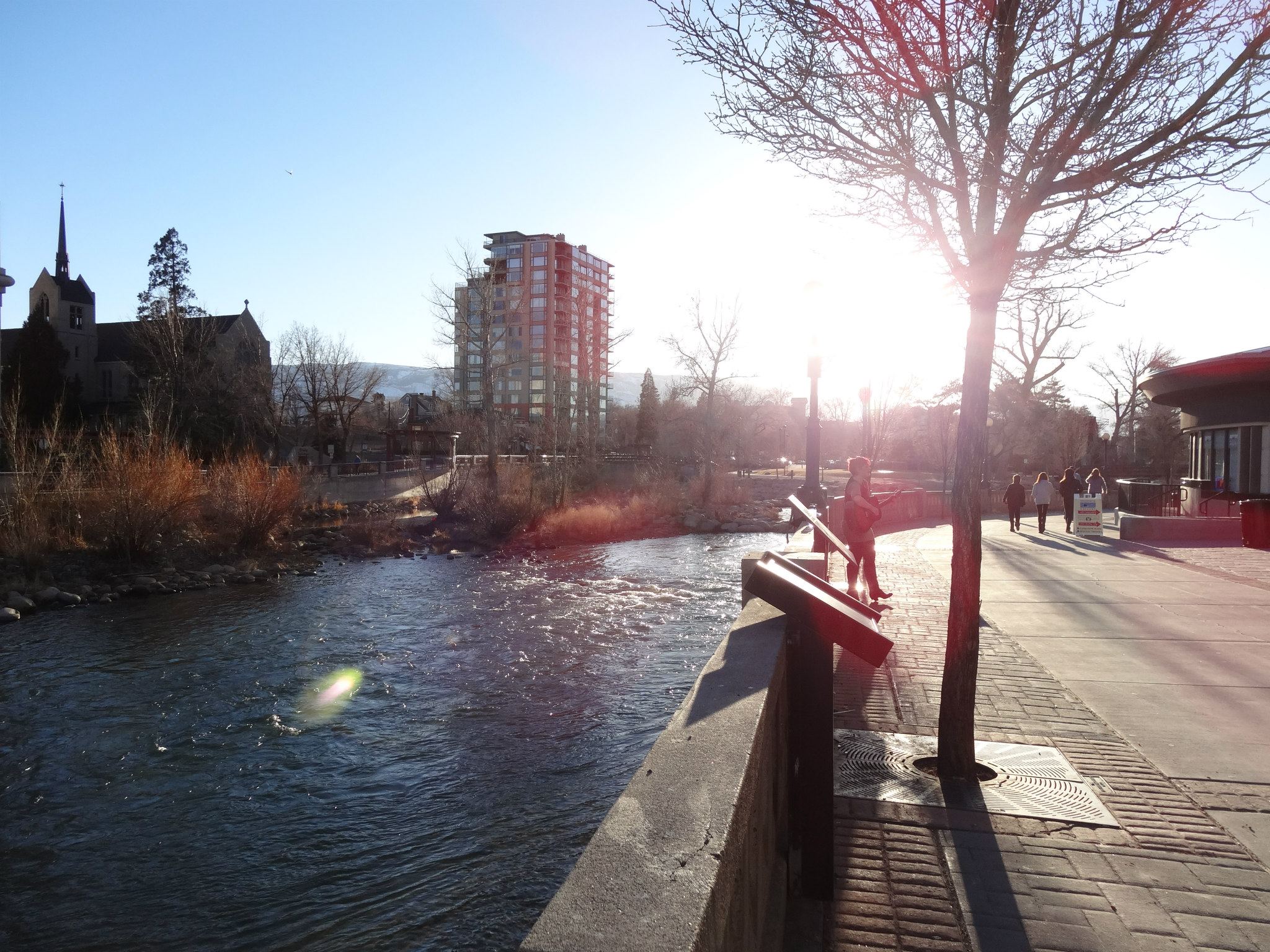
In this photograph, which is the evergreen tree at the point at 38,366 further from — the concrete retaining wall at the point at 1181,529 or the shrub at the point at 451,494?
the concrete retaining wall at the point at 1181,529

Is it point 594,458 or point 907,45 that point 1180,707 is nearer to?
point 907,45

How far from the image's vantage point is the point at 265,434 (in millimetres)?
53031

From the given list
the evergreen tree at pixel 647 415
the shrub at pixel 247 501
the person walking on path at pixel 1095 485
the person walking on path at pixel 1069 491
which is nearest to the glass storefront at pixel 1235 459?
the person walking on path at pixel 1095 485

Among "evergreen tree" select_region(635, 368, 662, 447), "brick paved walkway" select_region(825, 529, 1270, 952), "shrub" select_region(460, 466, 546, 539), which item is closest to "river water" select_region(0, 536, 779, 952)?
"brick paved walkway" select_region(825, 529, 1270, 952)

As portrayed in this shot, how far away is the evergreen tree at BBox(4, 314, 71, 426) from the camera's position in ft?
171

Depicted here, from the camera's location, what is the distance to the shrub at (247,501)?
2255 centimetres

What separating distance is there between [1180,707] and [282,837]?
6.56 m

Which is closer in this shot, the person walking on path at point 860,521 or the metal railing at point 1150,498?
the person walking on path at point 860,521

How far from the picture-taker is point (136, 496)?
1986 centimetres

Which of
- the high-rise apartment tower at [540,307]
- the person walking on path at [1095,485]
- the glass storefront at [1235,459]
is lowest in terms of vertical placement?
the person walking on path at [1095,485]

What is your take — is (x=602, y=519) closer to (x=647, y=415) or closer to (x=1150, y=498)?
(x=1150, y=498)

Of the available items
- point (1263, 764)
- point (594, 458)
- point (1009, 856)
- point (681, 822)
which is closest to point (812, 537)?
point (1263, 764)

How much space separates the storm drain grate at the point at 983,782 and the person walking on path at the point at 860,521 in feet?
14.9

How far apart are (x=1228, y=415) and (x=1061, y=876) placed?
22.9 m
